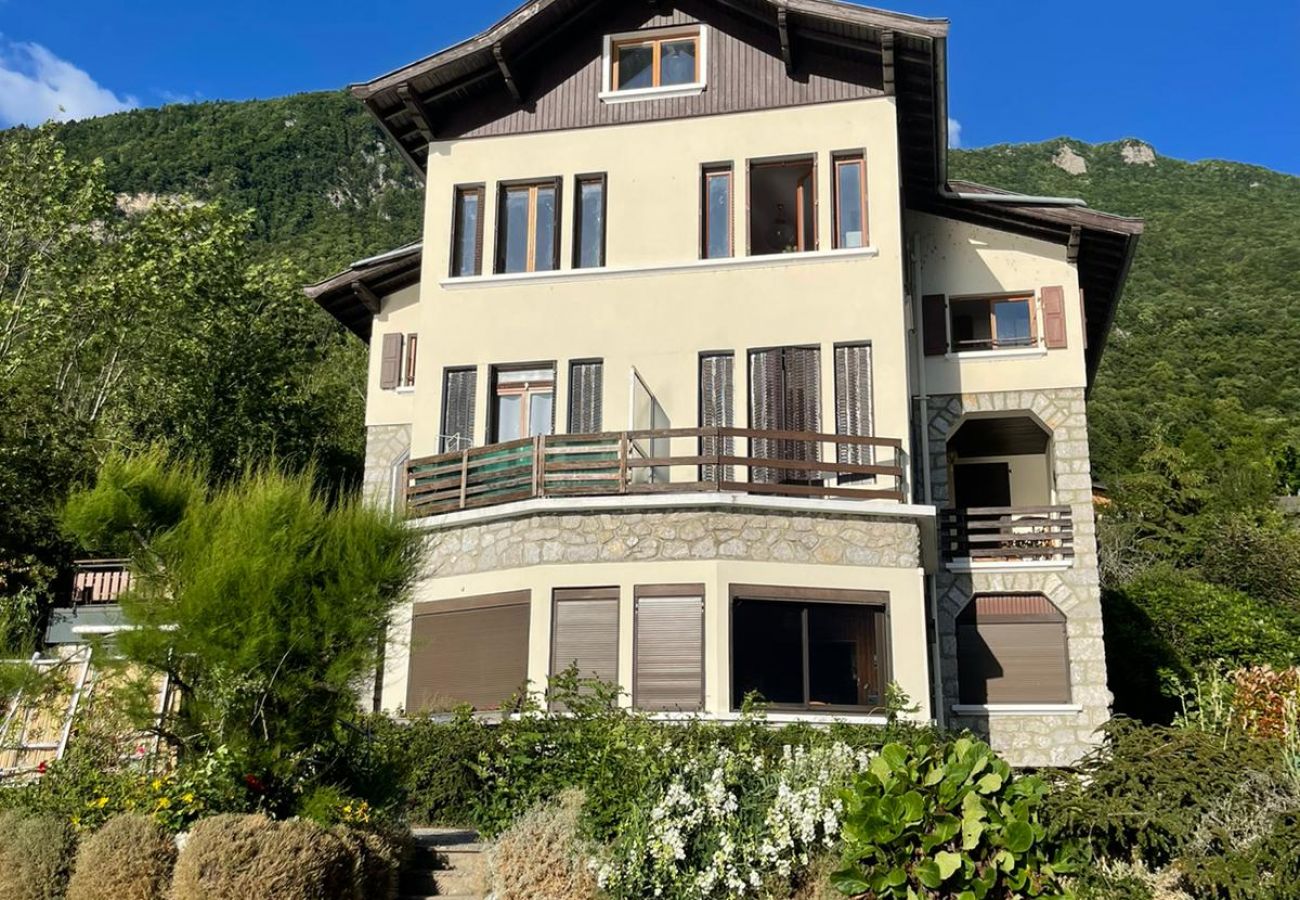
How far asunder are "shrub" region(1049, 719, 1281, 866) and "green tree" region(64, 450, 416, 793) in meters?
6.98

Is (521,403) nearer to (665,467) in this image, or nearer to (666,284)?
(665,467)

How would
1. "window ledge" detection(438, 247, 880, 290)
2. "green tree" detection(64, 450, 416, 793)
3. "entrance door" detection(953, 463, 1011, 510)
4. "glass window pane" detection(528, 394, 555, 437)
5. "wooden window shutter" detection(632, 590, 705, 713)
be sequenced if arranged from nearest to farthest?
"green tree" detection(64, 450, 416, 793) → "wooden window shutter" detection(632, 590, 705, 713) → "window ledge" detection(438, 247, 880, 290) → "glass window pane" detection(528, 394, 555, 437) → "entrance door" detection(953, 463, 1011, 510)

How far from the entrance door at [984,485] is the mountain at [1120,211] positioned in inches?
895

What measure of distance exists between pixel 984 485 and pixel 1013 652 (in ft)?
15.4

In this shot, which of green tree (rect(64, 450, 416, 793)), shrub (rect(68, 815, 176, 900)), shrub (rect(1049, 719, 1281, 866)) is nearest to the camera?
shrub (rect(1049, 719, 1281, 866))

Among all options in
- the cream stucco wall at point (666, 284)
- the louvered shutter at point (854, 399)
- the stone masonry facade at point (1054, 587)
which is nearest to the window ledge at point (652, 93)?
the cream stucco wall at point (666, 284)

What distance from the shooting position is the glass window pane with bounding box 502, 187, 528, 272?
21.5 meters

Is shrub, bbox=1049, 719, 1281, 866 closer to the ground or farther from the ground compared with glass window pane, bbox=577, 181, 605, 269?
closer to the ground

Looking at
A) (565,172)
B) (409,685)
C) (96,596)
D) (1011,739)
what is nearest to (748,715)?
(409,685)

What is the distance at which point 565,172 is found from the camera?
21562 millimetres

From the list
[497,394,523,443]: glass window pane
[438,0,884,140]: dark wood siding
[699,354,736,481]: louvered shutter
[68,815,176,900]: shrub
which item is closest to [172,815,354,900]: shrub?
[68,815,176,900]: shrub

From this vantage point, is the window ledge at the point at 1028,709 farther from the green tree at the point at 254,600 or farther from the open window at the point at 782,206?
the green tree at the point at 254,600

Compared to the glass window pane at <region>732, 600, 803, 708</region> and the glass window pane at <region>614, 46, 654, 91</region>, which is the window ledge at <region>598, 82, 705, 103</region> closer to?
the glass window pane at <region>614, 46, 654, 91</region>

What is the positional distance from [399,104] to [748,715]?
12447 millimetres
